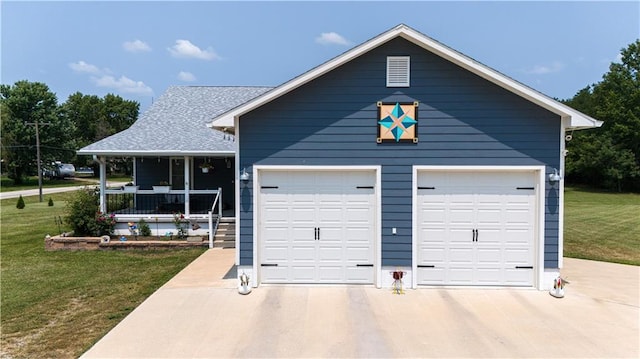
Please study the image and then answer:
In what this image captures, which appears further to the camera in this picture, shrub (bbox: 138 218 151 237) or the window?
the window

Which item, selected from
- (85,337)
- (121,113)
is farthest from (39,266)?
(121,113)

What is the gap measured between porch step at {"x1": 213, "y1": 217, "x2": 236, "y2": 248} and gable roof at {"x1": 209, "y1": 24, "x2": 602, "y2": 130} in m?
5.25

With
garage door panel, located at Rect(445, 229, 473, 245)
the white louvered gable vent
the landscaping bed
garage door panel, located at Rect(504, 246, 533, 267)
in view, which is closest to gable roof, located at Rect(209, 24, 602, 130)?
the white louvered gable vent

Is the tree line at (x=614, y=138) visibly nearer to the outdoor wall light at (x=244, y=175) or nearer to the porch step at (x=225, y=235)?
the porch step at (x=225, y=235)

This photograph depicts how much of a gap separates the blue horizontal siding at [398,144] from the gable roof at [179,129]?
5415 millimetres

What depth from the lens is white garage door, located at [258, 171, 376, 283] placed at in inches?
319

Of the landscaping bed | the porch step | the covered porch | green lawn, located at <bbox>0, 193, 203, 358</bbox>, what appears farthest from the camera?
the covered porch

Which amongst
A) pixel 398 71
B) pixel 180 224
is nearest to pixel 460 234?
pixel 398 71

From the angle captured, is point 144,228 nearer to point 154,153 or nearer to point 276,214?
point 154,153

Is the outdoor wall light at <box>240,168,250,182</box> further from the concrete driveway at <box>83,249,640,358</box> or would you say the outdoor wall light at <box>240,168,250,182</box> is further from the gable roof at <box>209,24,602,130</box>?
the concrete driveway at <box>83,249,640,358</box>

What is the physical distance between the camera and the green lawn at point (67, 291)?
5652mm

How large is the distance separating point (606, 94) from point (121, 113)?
232 feet

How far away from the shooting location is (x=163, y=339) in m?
5.61

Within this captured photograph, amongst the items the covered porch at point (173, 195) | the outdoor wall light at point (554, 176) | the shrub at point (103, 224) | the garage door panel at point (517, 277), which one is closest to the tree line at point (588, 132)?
the covered porch at point (173, 195)
